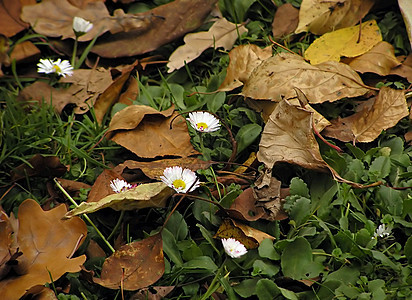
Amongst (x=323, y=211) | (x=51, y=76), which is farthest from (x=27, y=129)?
(x=323, y=211)

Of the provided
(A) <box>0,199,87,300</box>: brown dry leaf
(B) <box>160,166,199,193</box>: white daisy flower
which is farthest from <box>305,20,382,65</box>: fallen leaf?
(A) <box>0,199,87,300</box>: brown dry leaf

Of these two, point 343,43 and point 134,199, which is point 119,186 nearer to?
point 134,199

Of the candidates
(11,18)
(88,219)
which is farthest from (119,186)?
(11,18)

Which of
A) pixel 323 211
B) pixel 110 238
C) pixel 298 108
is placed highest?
pixel 298 108

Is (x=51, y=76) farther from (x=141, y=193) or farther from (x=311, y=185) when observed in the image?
(x=311, y=185)

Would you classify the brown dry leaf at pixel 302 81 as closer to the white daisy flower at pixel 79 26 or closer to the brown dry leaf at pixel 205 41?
the brown dry leaf at pixel 205 41

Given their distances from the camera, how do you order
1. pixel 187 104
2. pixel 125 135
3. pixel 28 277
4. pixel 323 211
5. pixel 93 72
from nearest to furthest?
pixel 28 277
pixel 323 211
pixel 125 135
pixel 187 104
pixel 93 72
